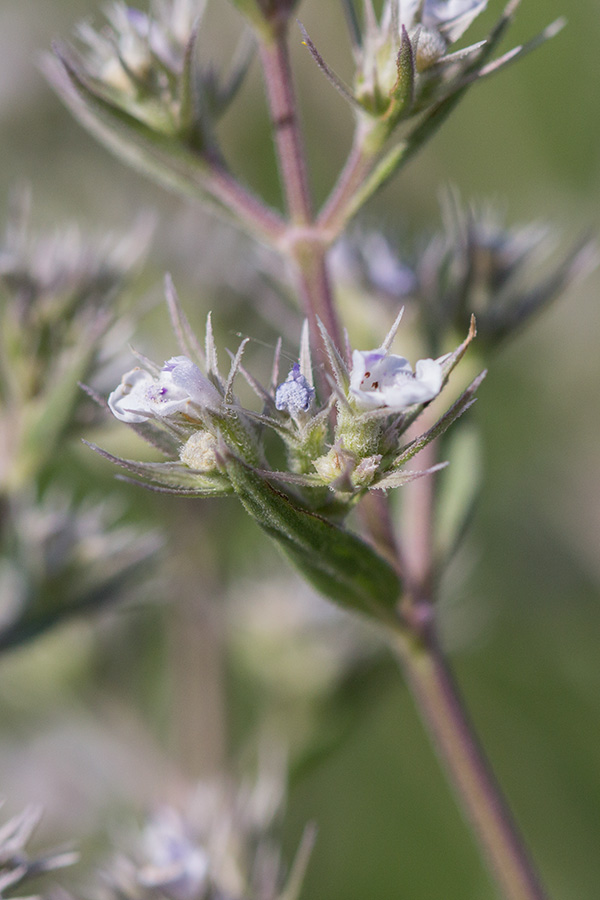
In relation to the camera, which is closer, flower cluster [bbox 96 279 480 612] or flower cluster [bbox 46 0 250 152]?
flower cluster [bbox 96 279 480 612]

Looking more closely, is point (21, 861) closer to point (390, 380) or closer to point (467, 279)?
point (390, 380)

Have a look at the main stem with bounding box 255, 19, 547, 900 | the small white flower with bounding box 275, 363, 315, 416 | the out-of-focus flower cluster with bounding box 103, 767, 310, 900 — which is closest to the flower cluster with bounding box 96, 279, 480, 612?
the small white flower with bounding box 275, 363, 315, 416

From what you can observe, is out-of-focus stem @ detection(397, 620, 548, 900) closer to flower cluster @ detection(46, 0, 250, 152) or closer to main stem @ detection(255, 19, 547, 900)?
main stem @ detection(255, 19, 547, 900)

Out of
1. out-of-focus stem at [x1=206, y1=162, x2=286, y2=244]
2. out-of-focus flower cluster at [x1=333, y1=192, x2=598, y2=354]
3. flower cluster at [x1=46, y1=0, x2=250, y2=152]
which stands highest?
flower cluster at [x1=46, y1=0, x2=250, y2=152]

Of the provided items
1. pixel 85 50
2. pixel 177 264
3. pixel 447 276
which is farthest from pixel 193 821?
pixel 85 50

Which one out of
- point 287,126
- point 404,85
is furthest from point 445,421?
point 287,126

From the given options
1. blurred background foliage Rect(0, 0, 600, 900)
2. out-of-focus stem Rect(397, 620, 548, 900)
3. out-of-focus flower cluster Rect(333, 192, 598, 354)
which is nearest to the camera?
out-of-focus stem Rect(397, 620, 548, 900)

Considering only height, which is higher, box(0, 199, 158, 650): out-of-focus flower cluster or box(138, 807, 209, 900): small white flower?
box(0, 199, 158, 650): out-of-focus flower cluster
